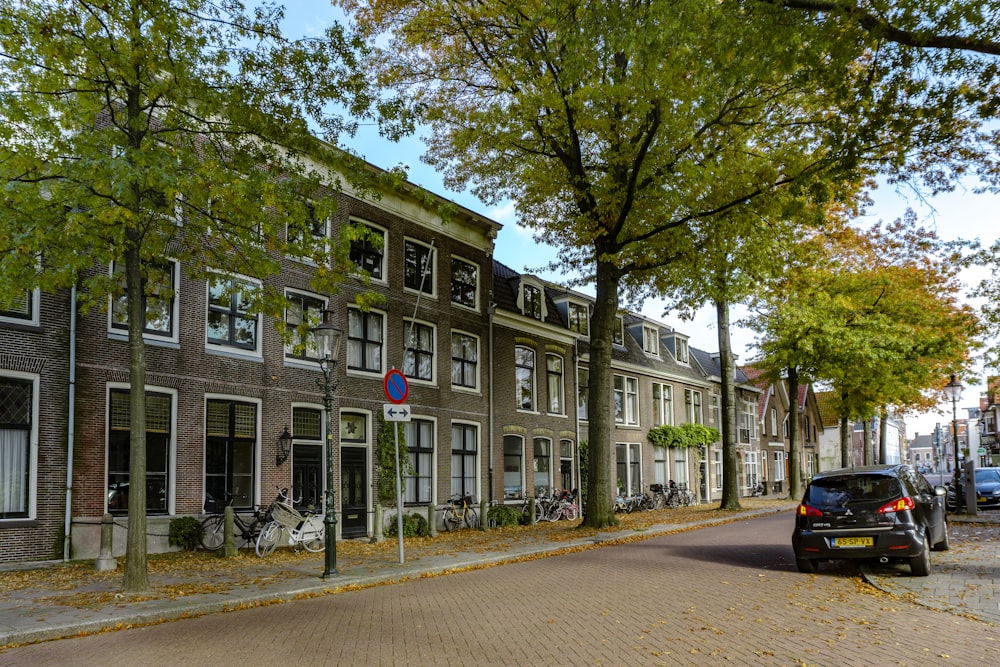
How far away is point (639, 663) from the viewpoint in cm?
632

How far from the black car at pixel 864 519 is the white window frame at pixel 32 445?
1261 cm

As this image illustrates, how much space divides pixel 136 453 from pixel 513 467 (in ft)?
56.4

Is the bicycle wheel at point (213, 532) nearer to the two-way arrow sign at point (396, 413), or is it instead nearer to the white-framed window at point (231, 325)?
the white-framed window at point (231, 325)

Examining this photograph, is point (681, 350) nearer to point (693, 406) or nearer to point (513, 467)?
point (693, 406)

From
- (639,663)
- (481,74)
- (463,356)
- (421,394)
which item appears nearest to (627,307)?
(463,356)

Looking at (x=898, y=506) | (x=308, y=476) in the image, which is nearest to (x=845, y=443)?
(x=308, y=476)

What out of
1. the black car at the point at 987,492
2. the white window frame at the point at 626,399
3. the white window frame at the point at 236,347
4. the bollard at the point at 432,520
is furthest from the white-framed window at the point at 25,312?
the black car at the point at 987,492

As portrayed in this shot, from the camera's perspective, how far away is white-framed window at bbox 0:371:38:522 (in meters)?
13.2

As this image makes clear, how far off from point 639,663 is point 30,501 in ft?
38.2

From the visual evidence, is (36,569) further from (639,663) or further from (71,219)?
(639,663)

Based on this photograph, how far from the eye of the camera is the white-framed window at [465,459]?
2347 centimetres

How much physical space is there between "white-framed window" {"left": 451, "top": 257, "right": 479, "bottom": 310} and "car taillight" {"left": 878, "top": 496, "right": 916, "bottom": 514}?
1507cm

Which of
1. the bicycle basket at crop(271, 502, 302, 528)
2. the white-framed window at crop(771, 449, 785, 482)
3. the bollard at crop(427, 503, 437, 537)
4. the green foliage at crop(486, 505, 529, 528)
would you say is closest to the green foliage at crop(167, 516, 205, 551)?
the bicycle basket at crop(271, 502, 302, 528)

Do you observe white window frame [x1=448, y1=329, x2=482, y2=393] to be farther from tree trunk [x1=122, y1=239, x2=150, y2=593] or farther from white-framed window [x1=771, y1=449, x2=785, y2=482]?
white-framed window [x1=771, y1=449, x2=785, y2=482]
